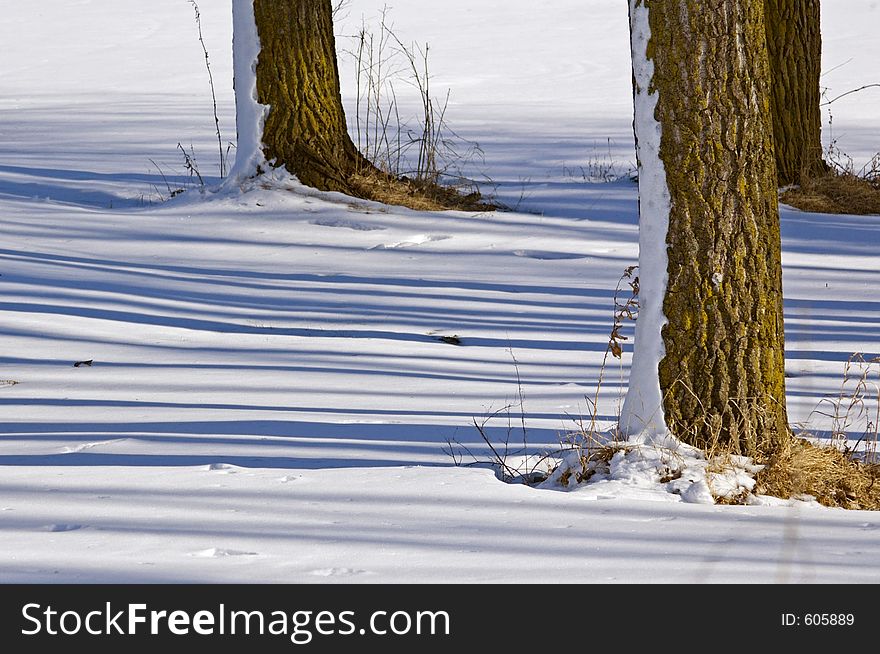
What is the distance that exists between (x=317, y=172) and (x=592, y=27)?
1966 cm

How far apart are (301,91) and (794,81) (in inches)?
153

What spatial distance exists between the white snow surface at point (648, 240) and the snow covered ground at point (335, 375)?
0.33 meters

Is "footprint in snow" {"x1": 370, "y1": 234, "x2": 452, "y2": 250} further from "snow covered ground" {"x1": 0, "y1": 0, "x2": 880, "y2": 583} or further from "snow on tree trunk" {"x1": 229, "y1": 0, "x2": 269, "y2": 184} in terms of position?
"snow on tree trunk" {"x1": 229, "y1": 0, "x2": 269, "y2": 184}

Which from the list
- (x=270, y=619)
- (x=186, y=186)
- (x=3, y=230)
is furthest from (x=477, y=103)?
(x=270, y=619)

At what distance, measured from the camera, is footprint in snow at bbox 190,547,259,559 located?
247 centimetres

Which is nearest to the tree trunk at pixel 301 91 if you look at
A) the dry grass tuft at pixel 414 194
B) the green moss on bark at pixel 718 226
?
the dry grass tuft at pixel 414 194

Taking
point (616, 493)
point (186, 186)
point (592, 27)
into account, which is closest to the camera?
point (616, 493)

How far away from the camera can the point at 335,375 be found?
450 cm

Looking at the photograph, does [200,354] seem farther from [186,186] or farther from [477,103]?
[477,103]

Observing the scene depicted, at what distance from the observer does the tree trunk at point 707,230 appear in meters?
3.30

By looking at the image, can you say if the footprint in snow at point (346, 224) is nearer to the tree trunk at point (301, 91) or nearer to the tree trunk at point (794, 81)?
the tree trunk at point (301, 91)

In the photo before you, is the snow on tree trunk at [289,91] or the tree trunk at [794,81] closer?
the snow on tree trunk at [289,91]

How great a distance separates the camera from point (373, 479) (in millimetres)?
3178

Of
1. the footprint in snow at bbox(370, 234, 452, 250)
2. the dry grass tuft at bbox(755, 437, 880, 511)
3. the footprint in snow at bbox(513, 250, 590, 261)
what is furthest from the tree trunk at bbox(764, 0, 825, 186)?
the dry grass tuft at bbox(755, 437, 880, 511)
